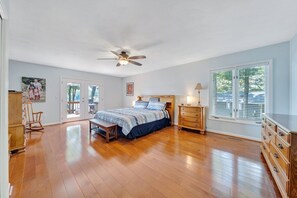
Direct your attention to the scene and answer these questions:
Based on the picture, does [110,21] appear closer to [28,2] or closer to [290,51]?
[28,2]

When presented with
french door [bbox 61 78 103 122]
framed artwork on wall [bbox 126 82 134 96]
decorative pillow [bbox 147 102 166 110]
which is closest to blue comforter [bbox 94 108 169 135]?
decorative pillow [bbox 147 102 166 110]

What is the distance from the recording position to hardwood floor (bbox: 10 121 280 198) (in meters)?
1.61

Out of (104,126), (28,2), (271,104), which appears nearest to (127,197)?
(104,126)

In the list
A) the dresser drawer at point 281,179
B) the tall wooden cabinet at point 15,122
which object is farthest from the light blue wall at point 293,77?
the tall wooden cabinet at point 15,122

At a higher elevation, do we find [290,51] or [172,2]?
[172,2]

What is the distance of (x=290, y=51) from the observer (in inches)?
113

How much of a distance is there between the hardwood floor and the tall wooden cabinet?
0.26 meters

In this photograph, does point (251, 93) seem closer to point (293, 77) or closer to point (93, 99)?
point (293, 77)

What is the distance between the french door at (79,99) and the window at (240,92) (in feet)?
17.5

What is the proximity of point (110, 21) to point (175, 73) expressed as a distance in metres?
3.53

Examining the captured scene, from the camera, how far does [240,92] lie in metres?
3.65

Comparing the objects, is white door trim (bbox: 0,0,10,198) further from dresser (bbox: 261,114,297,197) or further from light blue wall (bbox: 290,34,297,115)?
light blue wall (bbox: 290,34,297,115)

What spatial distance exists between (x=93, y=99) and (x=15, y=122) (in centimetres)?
394

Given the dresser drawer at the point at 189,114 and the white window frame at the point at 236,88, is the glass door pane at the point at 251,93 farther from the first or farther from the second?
the dresser drawer at the point at 189,114
